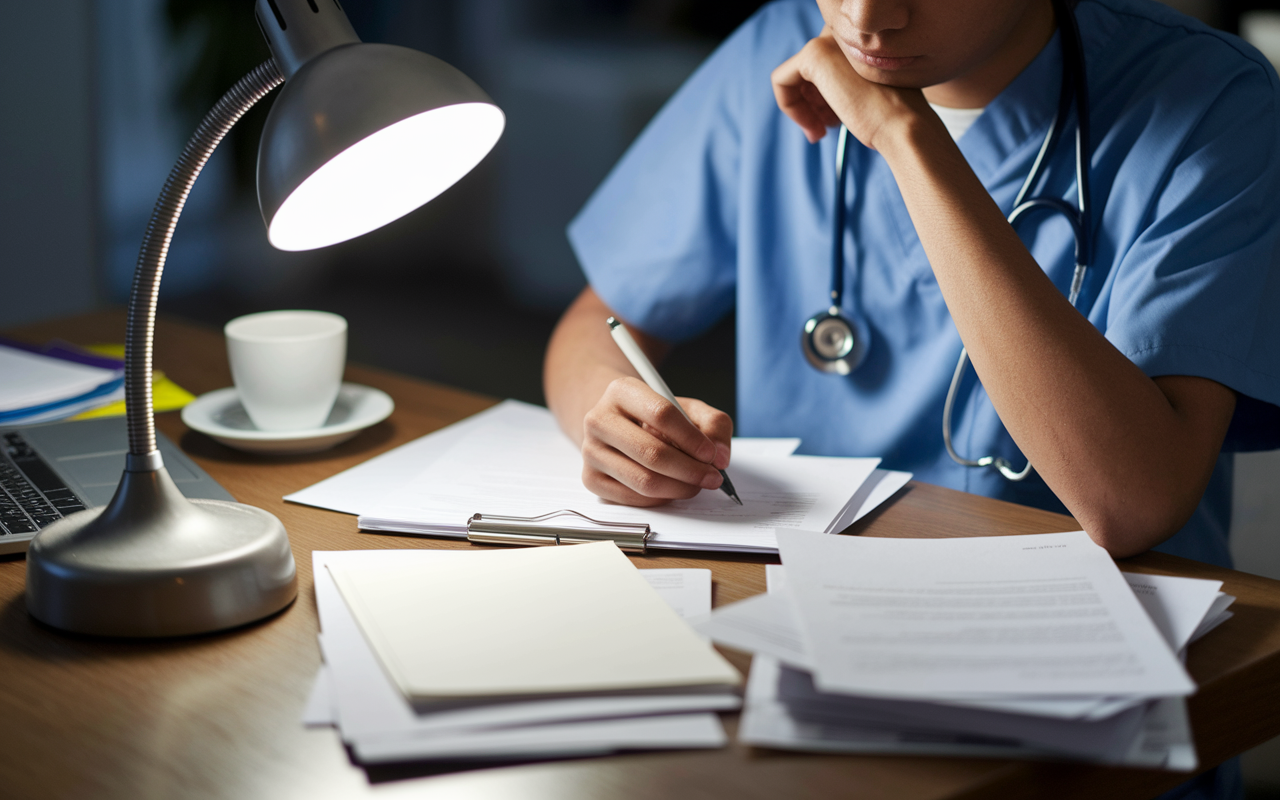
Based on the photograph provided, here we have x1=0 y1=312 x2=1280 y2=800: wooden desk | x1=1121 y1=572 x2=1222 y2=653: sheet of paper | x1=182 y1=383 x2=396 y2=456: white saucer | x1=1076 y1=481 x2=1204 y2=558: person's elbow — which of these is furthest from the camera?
x1=182 y1=383 x2=396 y2=456: white saucer

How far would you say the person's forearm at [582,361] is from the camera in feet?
3.32

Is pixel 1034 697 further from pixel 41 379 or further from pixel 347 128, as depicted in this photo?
pixel 41 379

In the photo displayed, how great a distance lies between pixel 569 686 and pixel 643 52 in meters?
1.70

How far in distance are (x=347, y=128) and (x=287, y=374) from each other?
452 millimetres

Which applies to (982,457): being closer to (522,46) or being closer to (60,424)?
(60,424)

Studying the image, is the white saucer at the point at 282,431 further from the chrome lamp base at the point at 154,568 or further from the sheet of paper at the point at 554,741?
the sheet of paper at the point at 554,741

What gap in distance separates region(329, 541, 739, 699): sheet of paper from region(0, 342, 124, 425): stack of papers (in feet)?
1.85

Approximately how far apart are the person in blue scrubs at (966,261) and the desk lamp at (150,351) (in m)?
0.29

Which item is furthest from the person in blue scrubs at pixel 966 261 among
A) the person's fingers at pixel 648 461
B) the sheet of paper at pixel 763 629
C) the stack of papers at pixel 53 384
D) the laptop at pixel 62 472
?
the stack of papers at pixel 53 384

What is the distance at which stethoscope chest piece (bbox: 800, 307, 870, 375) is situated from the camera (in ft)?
3.67

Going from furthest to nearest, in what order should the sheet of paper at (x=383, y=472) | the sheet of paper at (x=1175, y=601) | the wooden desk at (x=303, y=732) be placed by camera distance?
the sheet of paper at (x=383, y=472) < the sheet of paper at (x=1175, y=601) < the wooden desk at (x=303, y=732)

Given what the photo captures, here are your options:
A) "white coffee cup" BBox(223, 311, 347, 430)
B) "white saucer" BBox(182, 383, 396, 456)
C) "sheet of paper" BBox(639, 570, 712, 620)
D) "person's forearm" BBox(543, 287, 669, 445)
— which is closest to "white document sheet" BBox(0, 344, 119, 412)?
"white saucer" BBox(182, 383, 396, 456)

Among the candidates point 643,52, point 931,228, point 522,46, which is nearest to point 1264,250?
point 931,228

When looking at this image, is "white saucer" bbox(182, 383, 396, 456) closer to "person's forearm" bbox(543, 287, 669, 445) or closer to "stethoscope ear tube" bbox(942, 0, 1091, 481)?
"person's forearm" bbox(543, 287, 669, 445)
